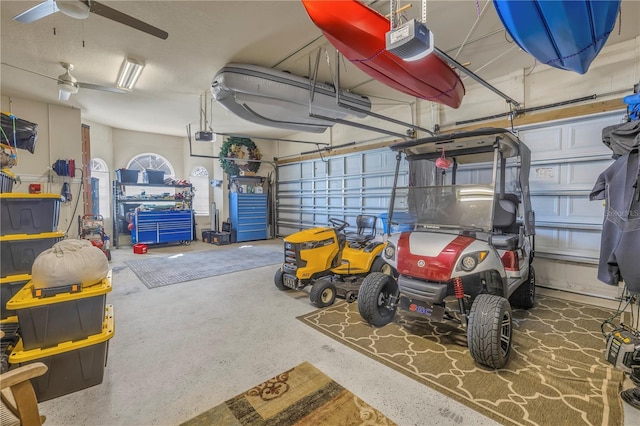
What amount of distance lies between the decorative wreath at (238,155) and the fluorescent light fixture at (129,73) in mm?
3262

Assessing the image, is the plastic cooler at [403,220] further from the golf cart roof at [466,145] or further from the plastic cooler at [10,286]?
the plastic cooler at [10,286]

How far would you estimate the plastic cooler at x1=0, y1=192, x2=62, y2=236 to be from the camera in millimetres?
2049

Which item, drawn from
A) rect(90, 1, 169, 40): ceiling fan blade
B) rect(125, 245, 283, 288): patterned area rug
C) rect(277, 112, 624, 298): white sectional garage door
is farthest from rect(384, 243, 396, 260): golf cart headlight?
rect(125, 245, 283, 288): patterned area rug

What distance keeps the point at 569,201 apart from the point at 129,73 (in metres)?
6.81

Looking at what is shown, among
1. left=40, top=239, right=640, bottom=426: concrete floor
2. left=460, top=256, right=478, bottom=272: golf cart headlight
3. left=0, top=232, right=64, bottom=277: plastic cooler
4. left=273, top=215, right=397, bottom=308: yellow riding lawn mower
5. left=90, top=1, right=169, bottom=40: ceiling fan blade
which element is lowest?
left=40, top=239, right=640, bottom=426: concrete floor

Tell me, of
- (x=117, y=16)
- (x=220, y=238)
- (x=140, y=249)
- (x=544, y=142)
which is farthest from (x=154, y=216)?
(x=544, y=142)

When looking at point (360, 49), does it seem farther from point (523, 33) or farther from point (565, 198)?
point (565, 198)

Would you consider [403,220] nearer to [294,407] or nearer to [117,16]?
[294,407]

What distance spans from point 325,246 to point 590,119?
3.97 m

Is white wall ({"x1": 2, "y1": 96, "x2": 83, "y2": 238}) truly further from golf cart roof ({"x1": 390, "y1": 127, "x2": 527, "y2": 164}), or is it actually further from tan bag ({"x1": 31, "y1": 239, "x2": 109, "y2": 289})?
golf cart roof ({"x1": 390, "y1": 127, "x2": 527, "y2": 164})

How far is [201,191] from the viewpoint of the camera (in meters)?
9.80

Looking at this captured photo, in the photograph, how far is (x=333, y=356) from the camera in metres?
2.42

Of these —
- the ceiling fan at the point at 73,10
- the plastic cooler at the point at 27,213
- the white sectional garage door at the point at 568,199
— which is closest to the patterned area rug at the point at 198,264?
the plastic cooler at the point at 27,213

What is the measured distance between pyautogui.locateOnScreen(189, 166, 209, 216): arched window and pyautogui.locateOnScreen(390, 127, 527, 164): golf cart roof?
8211mm
